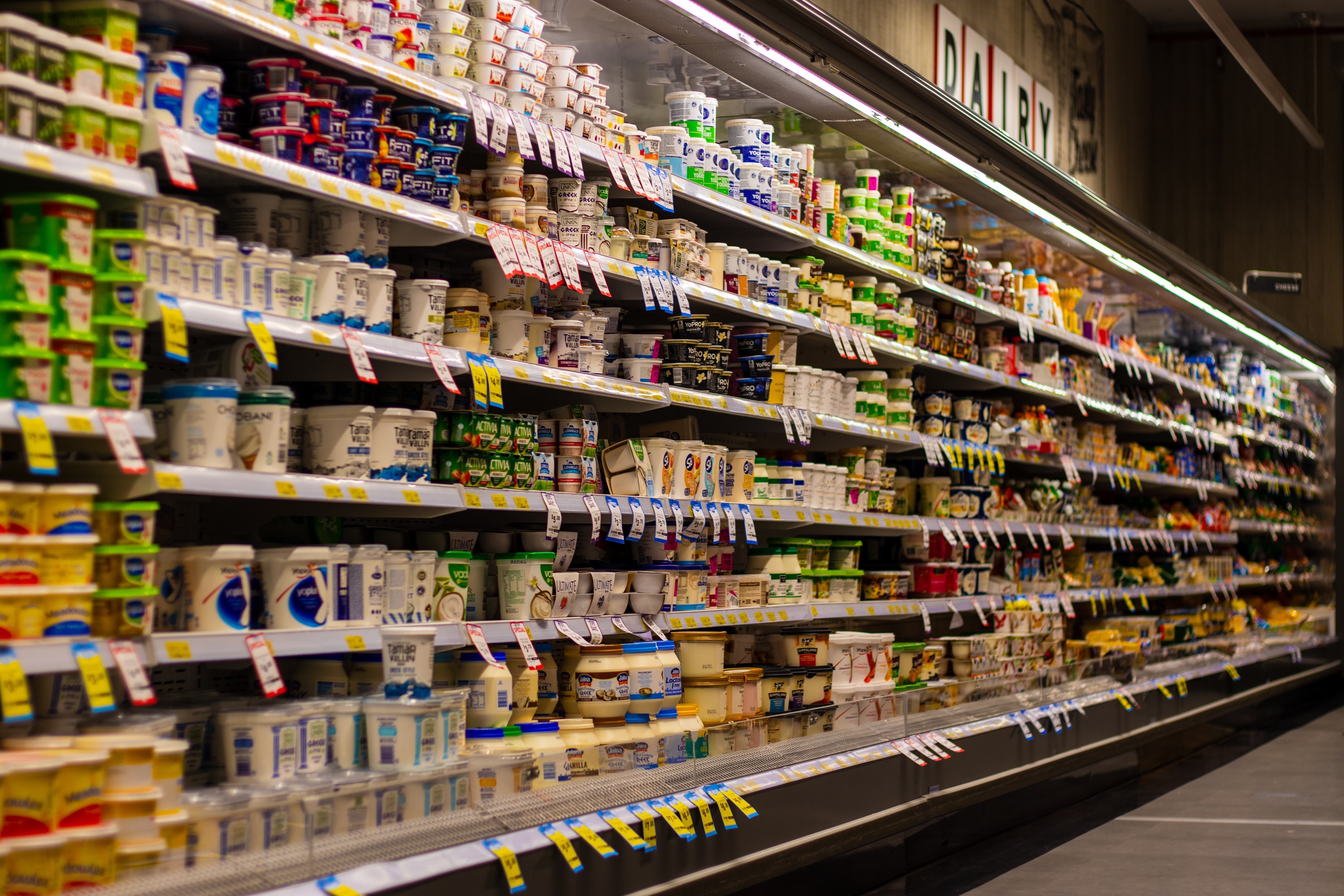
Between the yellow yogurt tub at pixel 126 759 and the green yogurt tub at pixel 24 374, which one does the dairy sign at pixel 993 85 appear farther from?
the yellow yogurt tub at pixel 126 759

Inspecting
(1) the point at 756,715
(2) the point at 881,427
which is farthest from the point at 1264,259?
(1) the point at 756,715

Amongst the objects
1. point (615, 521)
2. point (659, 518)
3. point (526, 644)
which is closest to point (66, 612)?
point (526, 644)

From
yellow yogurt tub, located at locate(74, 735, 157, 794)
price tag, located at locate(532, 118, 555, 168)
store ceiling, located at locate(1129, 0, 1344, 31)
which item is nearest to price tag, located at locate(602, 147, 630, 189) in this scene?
price tag, located at locate(532, 118, 555, 168)

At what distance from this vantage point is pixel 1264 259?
11836 millimetres

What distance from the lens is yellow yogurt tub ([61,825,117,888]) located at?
208cm

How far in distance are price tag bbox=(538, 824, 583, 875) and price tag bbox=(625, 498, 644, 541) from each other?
38.4 inches

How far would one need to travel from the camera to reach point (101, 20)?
7.65ft

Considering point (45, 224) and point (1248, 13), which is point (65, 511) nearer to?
point (45, 224)

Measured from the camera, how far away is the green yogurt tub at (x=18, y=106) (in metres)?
2.15

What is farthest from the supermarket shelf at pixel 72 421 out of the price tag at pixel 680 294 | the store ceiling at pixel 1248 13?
the store ceiling at pixel 1248 13

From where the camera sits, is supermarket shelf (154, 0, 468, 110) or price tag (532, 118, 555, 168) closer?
supermarket shelf (154, 0, 468, 110)

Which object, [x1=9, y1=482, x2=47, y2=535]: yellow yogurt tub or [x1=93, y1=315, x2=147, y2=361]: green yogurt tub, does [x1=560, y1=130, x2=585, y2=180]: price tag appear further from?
[x1=9, y1=482, x2=47, y2=535]: yellow yogurt tub

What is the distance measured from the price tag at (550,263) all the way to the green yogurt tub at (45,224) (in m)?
1.23

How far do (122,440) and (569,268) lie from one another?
1.38 m
